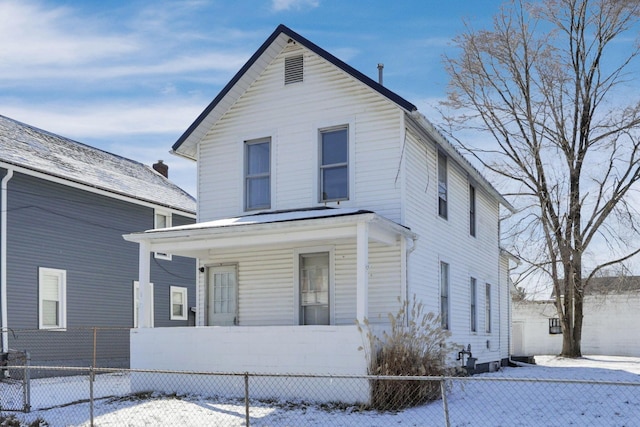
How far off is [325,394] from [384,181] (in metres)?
4.46

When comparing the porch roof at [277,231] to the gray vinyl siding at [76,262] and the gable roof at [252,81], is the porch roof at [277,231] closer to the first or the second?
the gable roof at [252,81]

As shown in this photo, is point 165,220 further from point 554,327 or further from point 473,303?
point 554,327

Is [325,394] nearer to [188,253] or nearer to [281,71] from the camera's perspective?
[188,253]

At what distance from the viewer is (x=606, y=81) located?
28250mm

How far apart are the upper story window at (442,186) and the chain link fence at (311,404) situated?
14.1 ft

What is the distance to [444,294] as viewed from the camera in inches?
687

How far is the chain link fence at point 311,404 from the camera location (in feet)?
36.1

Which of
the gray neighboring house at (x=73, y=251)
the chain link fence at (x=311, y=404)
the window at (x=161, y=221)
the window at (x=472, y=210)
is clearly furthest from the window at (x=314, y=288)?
the window at (x=161, y=221)

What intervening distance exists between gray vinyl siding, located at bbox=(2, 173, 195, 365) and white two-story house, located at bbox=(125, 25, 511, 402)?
4.83 metres

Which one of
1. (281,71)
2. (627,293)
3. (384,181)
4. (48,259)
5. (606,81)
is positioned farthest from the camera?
(627,293)

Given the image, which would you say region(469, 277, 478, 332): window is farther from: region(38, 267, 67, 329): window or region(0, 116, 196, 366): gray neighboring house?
region(38, 267, 67, 329): window

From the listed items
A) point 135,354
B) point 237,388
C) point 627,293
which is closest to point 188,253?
point 135,354

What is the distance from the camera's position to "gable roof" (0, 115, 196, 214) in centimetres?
1950

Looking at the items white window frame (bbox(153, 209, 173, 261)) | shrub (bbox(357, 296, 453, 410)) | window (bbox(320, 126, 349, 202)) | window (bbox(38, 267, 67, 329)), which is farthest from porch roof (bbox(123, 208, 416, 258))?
white window frame (bbox(153, 209, 173, 261))
